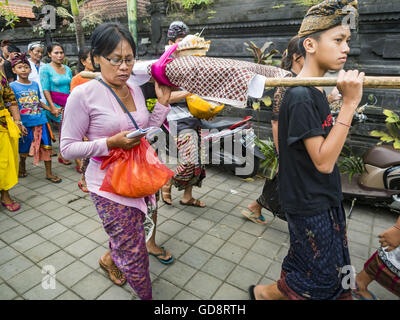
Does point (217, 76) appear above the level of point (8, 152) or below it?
above

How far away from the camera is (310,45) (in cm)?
167

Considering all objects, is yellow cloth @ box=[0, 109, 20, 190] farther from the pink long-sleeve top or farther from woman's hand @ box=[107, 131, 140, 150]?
woman's hand @ box=[107, 131, 140, 150]

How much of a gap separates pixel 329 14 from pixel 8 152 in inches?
171

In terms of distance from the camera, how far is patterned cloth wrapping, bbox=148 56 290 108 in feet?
5.34

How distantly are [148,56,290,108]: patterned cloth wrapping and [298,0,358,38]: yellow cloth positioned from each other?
0.33m

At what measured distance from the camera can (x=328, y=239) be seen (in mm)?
1718

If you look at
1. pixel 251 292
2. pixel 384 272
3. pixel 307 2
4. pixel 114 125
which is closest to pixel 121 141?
pixel 114 125

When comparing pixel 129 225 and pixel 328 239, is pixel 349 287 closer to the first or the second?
pixel 328 239

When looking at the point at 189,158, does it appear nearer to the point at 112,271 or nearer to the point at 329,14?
the point at 112,271

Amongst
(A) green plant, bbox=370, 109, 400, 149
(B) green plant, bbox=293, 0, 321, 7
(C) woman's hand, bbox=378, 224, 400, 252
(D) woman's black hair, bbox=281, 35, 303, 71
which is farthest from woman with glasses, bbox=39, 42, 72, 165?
(A) green plant, bbox=370, 109, 400, 149

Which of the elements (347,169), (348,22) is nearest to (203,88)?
(348,22)

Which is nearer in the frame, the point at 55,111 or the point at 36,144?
the point at 36,144

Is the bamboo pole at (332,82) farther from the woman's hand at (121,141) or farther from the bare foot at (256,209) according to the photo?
the bare foot at (256,209)

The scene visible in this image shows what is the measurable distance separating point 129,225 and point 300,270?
130 centimetres
